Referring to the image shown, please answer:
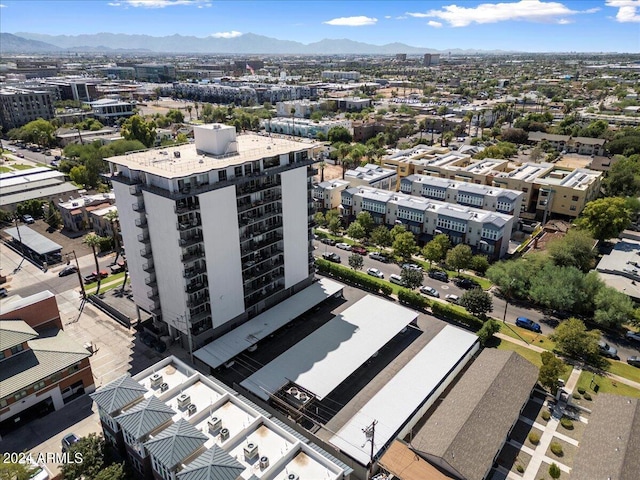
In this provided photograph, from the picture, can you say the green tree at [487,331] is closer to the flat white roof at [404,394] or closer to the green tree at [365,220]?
the flat white roof at [404,394]

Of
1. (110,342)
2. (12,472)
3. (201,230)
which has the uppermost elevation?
(201,230)

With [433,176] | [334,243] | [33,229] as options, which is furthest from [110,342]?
[433,176]

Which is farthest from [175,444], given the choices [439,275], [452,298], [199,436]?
[439,275]

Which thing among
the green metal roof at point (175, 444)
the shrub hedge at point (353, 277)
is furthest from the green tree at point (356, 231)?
the green metal roof at point (175, 444)

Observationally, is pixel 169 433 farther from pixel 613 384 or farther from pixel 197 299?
pixel 613 384

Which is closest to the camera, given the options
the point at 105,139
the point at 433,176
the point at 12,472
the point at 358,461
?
the point at 12,472
